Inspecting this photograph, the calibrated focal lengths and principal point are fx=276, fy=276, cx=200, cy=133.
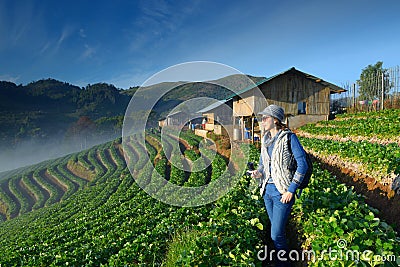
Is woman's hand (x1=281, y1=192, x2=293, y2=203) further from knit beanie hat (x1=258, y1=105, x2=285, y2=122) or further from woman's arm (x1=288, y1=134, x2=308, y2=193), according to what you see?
knit beanie hat (x1=258, y1=105, x2=285, y2=122)

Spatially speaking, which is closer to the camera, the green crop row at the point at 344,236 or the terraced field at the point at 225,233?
the green crop row at the point at 344,236

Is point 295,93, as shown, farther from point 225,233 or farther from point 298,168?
point 298,168

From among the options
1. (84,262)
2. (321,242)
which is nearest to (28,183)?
(84,262)

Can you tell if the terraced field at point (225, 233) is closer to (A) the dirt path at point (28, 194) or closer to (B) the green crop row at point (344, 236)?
(B) the green crop row at point (344, 236)

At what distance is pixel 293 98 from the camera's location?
84.4ft

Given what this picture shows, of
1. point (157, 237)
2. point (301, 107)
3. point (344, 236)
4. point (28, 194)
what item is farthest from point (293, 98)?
point (28, 194)

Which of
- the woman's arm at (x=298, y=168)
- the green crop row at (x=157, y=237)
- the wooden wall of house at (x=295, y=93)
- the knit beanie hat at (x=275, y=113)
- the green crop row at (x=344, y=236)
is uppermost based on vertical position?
the wooden wall of house at (x=295, y=93)

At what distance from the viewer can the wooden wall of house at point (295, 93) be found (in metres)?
25.1

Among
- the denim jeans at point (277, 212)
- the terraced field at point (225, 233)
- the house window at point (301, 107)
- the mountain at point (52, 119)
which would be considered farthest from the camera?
the mountain at point (52, 119)

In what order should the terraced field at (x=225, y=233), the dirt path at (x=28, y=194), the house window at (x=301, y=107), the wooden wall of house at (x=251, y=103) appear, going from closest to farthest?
1. the terraced field at (x=225, y=233)
2. the wooden wall of house at (x=251, y=103)
3. the house window at (x=301, y=107)
4. the dirt path at (x=28, y=194)

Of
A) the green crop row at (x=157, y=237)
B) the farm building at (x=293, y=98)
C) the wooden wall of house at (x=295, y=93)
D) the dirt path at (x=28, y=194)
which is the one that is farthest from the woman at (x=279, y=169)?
the dirt path at (x=28, y=194)

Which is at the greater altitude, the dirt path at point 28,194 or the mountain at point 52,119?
the mountain at point 52,119

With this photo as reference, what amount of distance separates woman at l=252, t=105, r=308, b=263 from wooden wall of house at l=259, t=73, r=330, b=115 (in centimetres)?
2172

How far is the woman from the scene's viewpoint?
3304 millimetres
